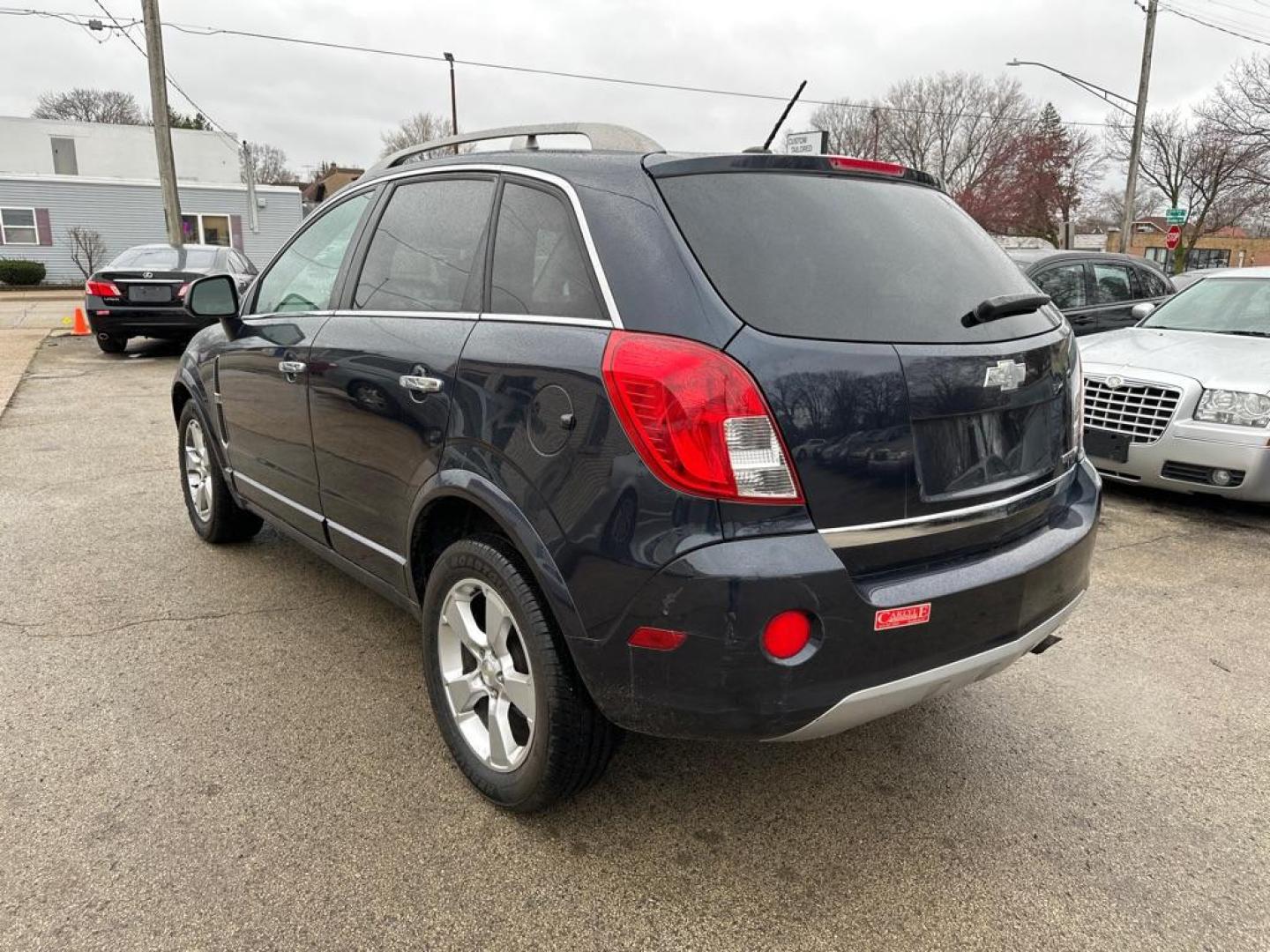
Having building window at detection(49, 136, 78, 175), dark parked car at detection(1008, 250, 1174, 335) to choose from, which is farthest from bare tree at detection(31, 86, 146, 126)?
dark parked car at detection(1008, 250, 1174, 335)

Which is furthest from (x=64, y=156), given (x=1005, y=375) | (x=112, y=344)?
(x=1005, y=375)

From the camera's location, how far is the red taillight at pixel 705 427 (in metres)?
1.92

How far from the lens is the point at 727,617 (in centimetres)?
190

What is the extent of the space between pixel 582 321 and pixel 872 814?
1.59 m

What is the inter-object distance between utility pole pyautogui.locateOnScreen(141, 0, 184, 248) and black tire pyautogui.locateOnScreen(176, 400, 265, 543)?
14408 millimetres

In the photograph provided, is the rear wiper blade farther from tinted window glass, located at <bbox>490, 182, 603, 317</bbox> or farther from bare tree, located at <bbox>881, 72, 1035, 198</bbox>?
bare tree, located at <bbox>881, 72, 1035, 198</bbox>

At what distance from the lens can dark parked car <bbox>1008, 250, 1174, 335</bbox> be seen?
27.3 feet

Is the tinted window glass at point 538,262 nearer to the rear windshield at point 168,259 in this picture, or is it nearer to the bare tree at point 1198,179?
the rear windshield at point 168,259

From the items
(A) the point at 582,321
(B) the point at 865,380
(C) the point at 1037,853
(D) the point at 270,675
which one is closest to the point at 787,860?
(C) the point at 1037,853

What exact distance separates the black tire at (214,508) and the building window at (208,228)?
26.2 metres

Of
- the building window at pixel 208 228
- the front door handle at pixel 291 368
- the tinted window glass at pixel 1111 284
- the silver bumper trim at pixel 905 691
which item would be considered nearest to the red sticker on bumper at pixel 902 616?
the silver bumper trim at pixel 905 691

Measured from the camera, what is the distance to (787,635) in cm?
194

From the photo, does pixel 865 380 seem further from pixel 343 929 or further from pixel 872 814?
pixel 343 929

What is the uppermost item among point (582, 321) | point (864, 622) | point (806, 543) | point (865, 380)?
point (582, 321)
